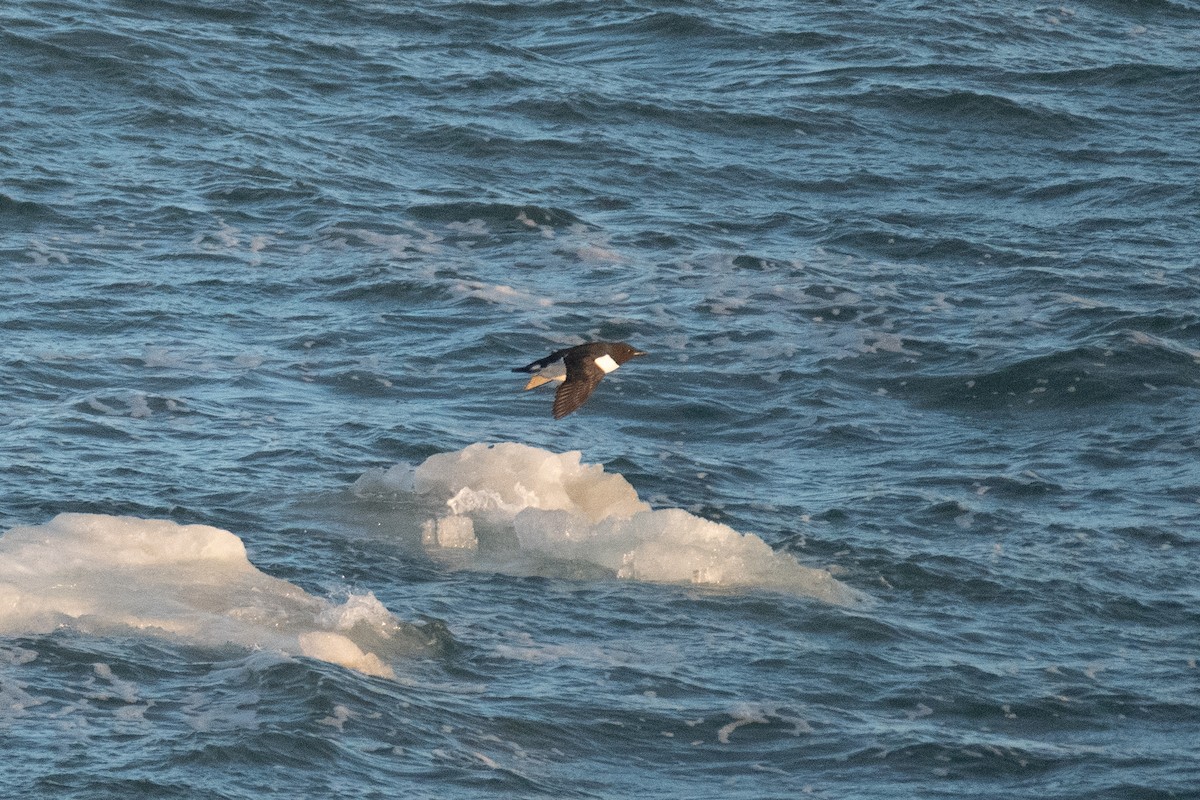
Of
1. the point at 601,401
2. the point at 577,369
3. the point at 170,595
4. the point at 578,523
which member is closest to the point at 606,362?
the point at 577,369

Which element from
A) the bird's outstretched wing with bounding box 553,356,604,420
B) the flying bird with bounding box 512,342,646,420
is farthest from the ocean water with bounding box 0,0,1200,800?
the bird's outstretched wing with bounding box 553,356,604,420

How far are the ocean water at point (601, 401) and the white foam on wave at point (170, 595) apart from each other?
4 cm

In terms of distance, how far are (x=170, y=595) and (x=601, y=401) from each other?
5.71 meters

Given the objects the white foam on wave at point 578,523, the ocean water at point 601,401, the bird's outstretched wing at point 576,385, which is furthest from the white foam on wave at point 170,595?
the bird's outstretched wing at point 576,385

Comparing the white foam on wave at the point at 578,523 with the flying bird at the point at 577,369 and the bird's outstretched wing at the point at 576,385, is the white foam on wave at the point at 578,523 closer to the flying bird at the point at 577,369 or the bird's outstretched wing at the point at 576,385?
the flying bird at the point at 577,369

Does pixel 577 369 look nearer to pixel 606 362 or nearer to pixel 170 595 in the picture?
pixel 606 362

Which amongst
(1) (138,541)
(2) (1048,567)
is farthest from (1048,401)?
(1) (138,541)

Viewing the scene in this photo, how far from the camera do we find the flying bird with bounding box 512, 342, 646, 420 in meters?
11.3

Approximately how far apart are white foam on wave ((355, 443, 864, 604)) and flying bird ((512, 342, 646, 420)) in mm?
1775

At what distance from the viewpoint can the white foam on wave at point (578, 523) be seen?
1357 centimetres

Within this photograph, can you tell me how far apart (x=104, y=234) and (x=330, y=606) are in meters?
8.78

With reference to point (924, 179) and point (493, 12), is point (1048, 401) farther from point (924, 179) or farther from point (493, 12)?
point (493, 12)

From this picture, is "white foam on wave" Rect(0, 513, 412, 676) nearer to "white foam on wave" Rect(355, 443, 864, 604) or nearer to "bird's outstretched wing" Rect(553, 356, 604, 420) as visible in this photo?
"white foam on wave" Rect(355, 443, 864, 604)

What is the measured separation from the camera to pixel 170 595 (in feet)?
41.7
